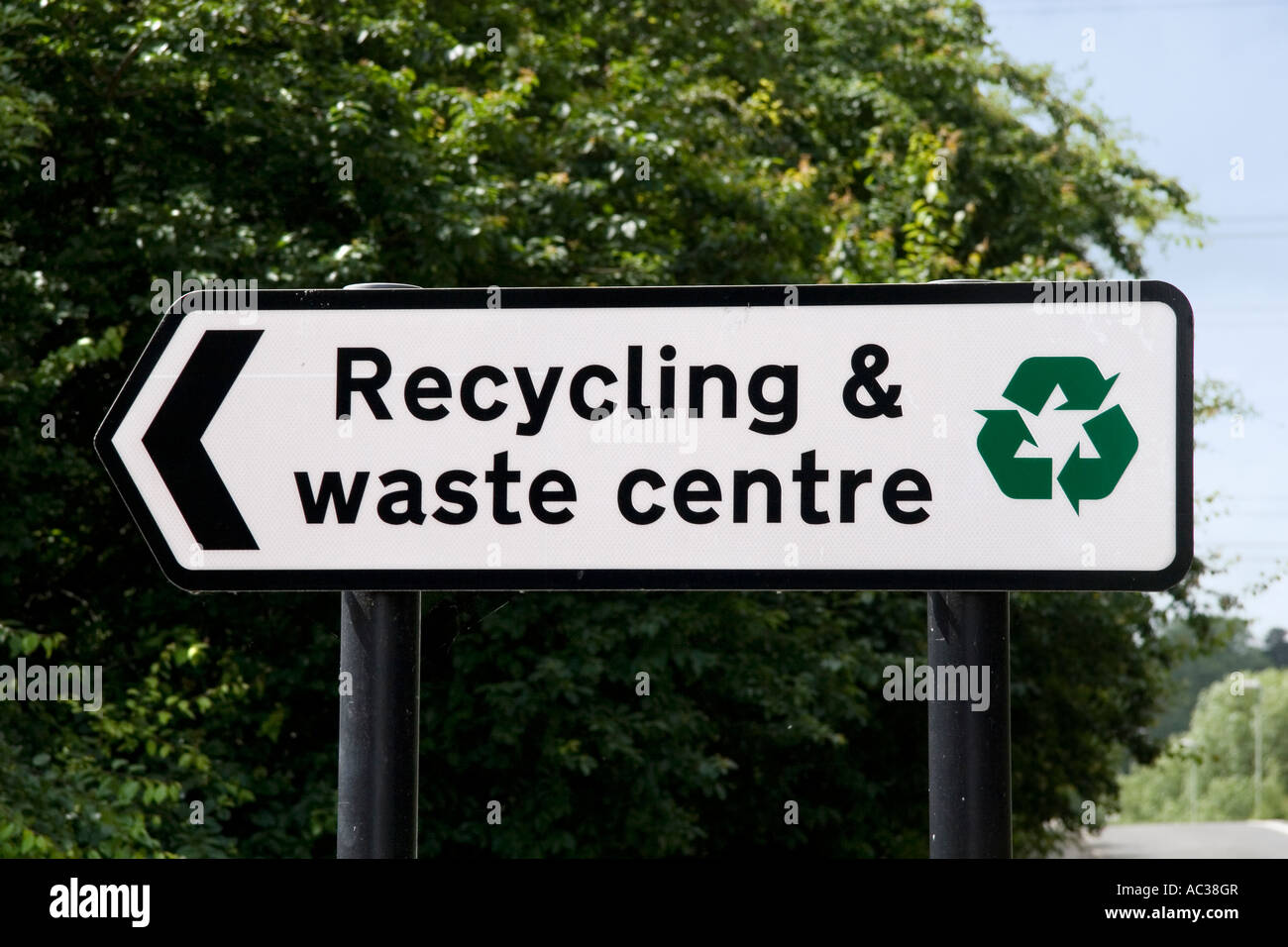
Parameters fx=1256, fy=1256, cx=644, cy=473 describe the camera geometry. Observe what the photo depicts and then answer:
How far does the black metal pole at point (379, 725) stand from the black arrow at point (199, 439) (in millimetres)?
176

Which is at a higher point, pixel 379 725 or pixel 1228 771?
pixel 379 725

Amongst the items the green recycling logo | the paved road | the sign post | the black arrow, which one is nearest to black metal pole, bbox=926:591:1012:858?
the sign post

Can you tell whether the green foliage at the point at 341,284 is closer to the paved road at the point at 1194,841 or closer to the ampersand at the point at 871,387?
the ampersand at the point at 871,387

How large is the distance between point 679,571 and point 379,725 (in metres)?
0.40

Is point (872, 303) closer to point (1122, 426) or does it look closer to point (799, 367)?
point (799, 367)

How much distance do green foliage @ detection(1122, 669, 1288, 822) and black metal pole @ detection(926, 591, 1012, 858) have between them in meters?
59.5

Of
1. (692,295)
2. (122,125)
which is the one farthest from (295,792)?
(692,295)

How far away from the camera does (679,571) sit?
1480 mm

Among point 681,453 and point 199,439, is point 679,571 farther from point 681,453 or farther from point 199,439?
point 199,439

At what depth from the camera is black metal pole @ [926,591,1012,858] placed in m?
1.42

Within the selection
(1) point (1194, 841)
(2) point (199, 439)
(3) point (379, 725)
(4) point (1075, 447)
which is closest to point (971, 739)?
(4) point (1075, 447)

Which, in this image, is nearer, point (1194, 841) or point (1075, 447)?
point (1075, 447)

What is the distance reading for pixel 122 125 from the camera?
7227 millimetres
